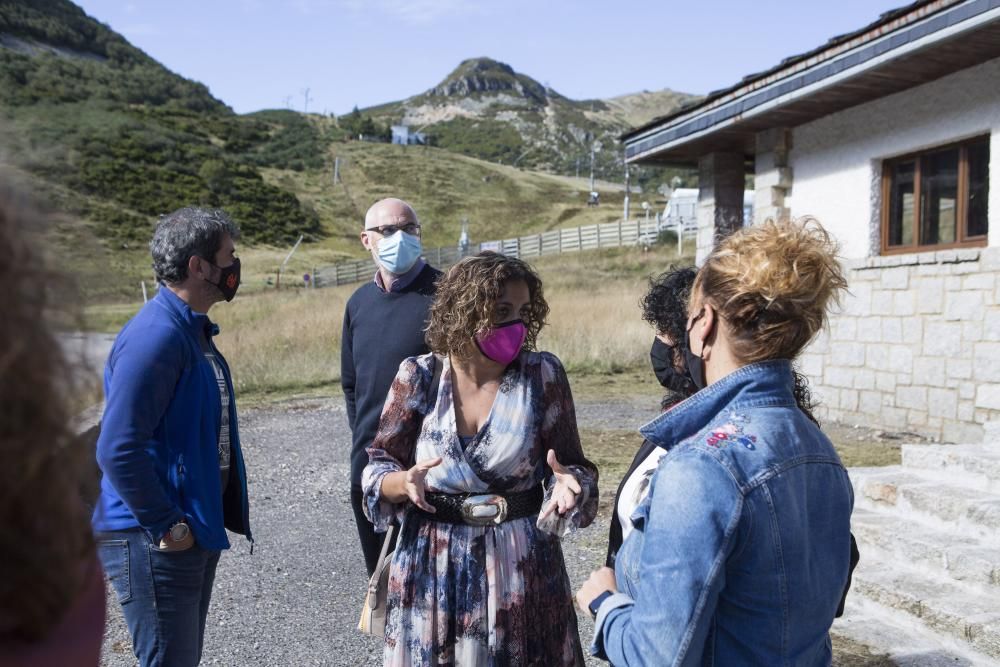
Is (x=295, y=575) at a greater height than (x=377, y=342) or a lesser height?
lesser

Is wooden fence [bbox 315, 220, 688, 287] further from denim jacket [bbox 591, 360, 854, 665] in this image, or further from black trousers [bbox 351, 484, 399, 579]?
denim jacket [bbox 591, 360, 854, 665]

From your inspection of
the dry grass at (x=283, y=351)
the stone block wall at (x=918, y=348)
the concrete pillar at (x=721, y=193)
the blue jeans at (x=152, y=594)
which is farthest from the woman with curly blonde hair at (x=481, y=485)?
the dry grass at (x=283, y=351)

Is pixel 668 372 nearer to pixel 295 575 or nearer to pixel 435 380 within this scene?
pixel 435 380

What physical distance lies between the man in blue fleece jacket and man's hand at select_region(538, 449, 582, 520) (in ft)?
3.55

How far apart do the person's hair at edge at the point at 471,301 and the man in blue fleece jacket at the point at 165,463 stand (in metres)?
0.79

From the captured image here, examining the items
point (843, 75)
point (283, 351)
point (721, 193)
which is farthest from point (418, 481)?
point (283, 351)

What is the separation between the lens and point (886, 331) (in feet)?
26.2

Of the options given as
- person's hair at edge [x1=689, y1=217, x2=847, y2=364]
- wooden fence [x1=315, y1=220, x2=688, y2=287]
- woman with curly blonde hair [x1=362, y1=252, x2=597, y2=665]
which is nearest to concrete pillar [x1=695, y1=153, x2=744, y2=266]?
woman with curly blonde hair [x1=362, y1=252, x2=597, y2=665]

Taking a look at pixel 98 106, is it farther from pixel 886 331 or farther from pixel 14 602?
pixel 14 602

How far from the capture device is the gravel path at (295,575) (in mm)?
4121

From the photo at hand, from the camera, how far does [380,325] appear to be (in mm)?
3713

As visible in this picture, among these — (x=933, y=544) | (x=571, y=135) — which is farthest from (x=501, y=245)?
(x=571, y=135)

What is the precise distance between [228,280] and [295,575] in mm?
2814

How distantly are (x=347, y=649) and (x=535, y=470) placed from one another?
2.09 metres
